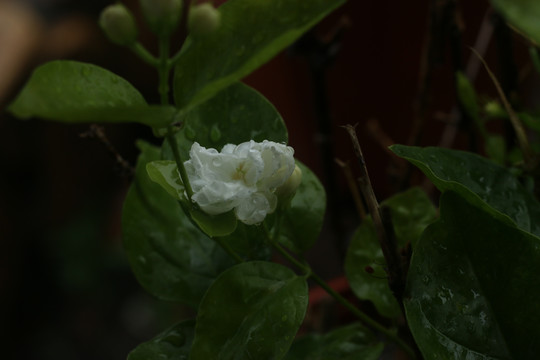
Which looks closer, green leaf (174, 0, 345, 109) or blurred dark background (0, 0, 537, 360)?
green leaf (174, 0, 345, 109)

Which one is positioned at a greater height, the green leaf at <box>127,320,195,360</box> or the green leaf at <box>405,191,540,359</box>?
the green leaf at <box>405,191,540,359</box>

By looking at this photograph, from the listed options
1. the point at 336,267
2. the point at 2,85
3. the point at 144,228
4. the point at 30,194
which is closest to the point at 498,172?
the point at 144,228

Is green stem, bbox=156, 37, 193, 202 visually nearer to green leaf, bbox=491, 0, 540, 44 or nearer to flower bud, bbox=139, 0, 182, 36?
flower bud, bbox=139, 0, 182, 36

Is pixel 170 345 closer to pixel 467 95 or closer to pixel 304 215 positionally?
pixel 304 215

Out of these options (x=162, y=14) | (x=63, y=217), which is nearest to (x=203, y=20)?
(x=162, y=14)

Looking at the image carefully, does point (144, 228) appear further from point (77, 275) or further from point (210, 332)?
point (77, 275)

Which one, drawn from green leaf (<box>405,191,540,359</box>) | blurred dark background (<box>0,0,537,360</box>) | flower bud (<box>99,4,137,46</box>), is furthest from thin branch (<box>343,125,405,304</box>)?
blurred dark background (<box>0,0,537,360</box>)

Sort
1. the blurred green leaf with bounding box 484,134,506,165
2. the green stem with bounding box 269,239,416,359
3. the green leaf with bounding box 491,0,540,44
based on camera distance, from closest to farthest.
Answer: the green leaf with bounding box 491,0,540,44 < the green stem with bounding box 269,239,416,359 < the blurred green leaf with bounding box 484,134,506,165
